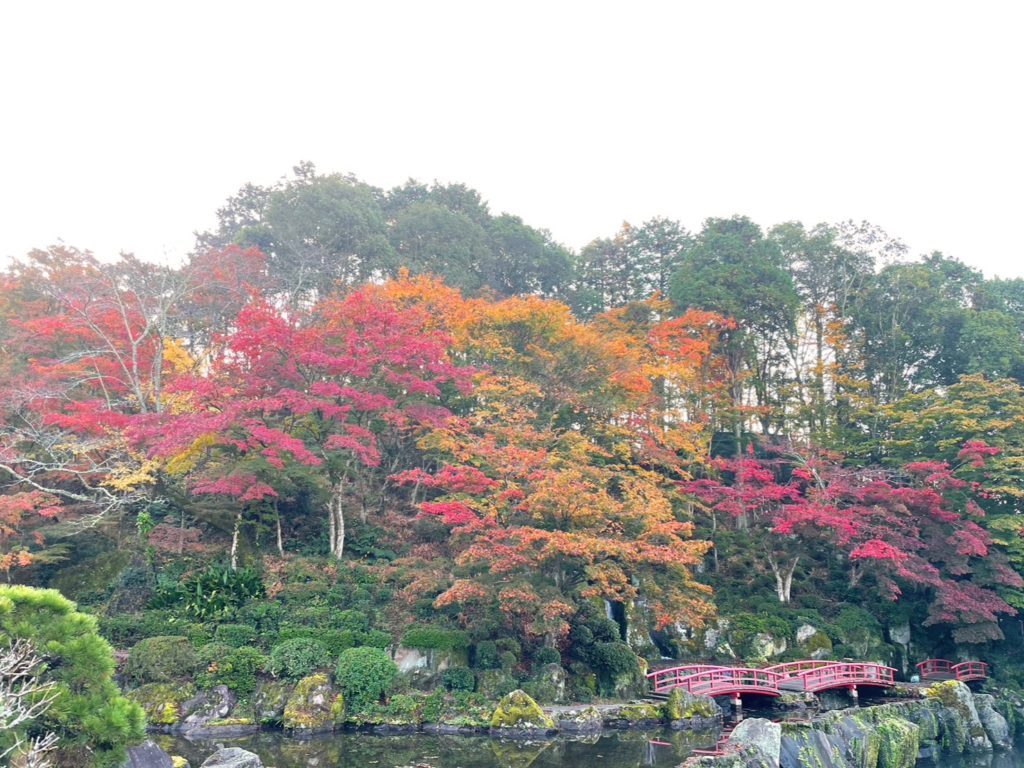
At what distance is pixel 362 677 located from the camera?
711 inches

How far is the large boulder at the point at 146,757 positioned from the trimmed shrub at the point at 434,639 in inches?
344

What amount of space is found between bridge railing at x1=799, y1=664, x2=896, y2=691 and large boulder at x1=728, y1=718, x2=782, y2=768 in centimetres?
614

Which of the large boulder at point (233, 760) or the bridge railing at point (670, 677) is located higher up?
the bridge railing at point (670, 677)

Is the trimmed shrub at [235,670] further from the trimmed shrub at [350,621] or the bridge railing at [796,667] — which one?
the bridge railing at [796,667]

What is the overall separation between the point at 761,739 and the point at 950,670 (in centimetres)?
1313

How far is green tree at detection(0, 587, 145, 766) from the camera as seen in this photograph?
9047mm

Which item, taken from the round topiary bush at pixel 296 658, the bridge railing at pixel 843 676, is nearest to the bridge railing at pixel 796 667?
the bridge railing at pixel 843 676

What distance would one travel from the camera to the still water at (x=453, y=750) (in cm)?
1523

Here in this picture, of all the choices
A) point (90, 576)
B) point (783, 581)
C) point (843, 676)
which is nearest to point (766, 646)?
point (843, 676)

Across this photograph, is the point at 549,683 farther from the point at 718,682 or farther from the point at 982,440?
the point at 982,440

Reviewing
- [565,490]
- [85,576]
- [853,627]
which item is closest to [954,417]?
[853,627]

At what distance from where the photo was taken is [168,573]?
68.9ft

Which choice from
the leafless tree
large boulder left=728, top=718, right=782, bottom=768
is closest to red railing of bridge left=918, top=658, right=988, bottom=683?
large boulder left=728, top=718, right=782, bottom=768

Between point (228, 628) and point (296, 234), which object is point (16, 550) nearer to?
point (228, 628)
